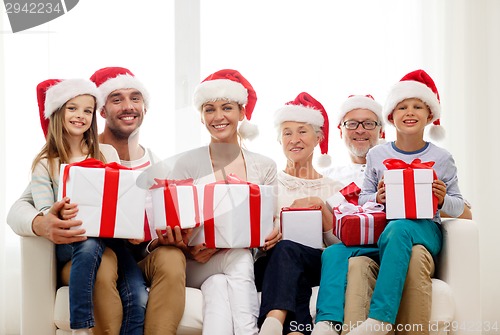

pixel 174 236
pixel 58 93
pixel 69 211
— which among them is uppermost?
pixel 58 93

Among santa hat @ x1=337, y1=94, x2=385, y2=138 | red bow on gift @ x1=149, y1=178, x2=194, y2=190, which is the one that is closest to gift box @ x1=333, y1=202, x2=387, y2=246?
red bow on gift @ x1=149, y1=178, x2=194, y2=190

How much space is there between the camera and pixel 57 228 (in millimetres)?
2393

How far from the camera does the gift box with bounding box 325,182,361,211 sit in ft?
9.39

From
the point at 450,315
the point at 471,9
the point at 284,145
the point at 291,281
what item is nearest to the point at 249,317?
the point at 291,281

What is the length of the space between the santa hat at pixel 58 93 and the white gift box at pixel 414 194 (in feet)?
4.51

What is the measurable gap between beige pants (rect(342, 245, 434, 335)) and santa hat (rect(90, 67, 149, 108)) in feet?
4.68

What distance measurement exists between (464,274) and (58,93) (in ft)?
6.01

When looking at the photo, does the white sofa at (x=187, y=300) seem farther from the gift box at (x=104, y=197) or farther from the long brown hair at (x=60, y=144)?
the long brown hair at (x=60, y=144)

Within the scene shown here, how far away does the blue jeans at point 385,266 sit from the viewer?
2.33 meters

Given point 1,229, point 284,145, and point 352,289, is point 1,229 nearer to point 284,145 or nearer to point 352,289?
point 284,145

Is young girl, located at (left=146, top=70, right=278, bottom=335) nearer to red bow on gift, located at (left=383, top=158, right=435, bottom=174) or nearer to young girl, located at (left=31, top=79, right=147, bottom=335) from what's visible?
young girl, located at (left=31, top=79, right=147, bottom=335)

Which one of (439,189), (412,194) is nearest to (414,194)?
(412,194)

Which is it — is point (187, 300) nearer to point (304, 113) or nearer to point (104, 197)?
point (104, 197)

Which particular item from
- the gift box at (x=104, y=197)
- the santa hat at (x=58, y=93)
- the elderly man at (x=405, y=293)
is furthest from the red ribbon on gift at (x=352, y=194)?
the santa hat at (x=58, y=93)
